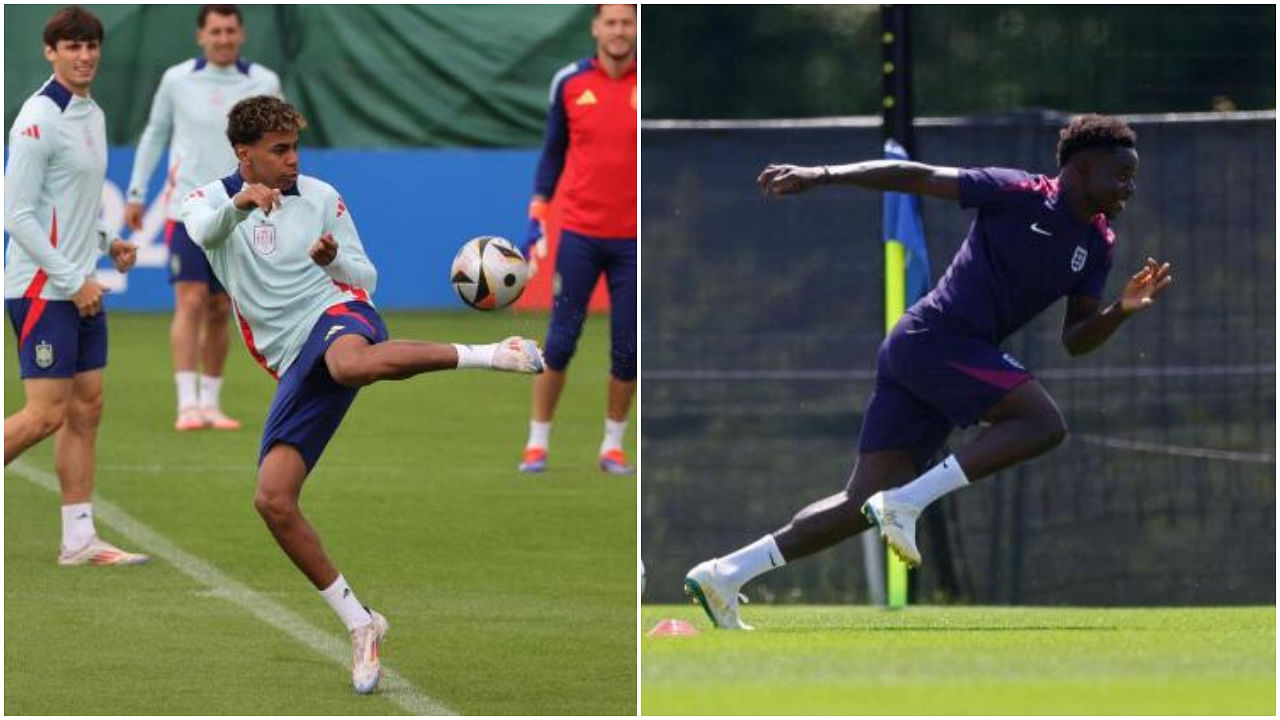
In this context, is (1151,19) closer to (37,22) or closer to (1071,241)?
(1071,241)

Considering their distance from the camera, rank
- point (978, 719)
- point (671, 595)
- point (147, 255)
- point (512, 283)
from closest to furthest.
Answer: point (978, 719) < point (512, 283) < point (671, 595) < point (147, 255)

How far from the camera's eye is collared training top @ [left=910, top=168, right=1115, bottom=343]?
809 centimetres

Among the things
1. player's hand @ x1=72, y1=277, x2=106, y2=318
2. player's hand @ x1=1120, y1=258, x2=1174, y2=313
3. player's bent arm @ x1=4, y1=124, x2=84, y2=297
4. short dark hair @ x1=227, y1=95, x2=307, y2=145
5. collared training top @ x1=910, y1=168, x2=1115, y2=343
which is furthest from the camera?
player's hand @ x1=72, y1=277, x2=106, y2=318

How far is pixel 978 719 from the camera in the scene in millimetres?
6523

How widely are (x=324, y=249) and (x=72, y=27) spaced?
2.36m

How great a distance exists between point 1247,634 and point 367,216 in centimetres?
1468

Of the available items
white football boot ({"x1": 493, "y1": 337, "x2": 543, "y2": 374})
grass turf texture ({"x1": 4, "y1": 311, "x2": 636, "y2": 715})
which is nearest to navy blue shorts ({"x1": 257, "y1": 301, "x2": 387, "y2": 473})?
white football boot ({"x1": 493, "y1": 337, "x2": 543, "y2": 374})

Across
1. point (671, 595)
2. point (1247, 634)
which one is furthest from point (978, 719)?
point (671, 595)

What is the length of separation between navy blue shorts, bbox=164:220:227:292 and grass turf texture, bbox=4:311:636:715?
33.3 inches

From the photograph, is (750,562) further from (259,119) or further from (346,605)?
(259,119)

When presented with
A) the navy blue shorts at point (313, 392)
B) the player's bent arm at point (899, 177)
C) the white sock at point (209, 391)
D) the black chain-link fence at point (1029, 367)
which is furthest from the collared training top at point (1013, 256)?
the white sock at point (209, 391)

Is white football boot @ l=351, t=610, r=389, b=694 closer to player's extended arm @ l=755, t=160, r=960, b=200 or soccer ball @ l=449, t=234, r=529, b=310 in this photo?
soccer ball @ l=449, t=234, r=529, b=310

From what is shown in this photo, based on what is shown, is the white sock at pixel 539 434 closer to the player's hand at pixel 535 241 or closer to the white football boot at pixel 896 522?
the player's hand at pixel 535 241

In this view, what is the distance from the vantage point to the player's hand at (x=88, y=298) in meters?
9.43
